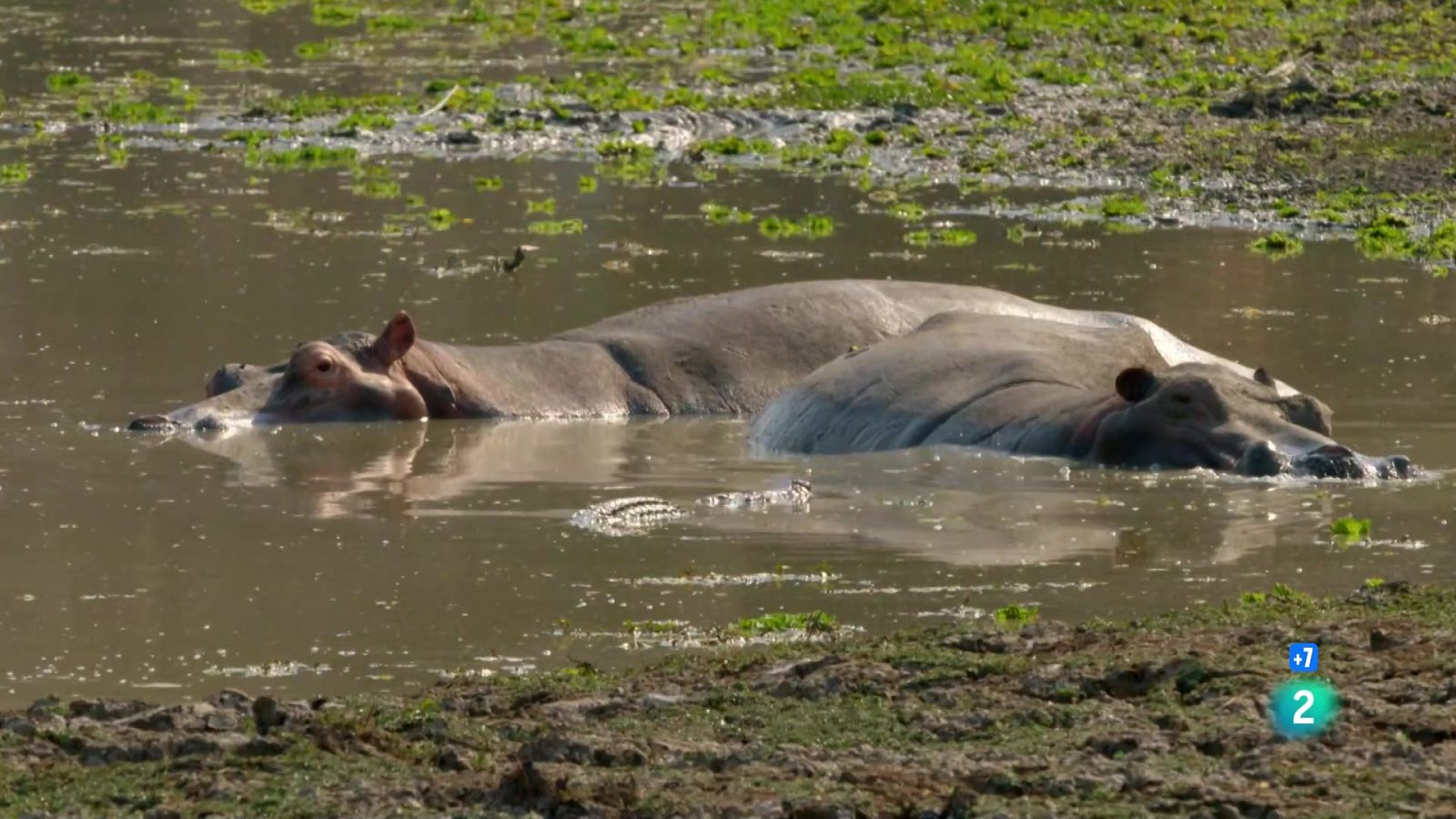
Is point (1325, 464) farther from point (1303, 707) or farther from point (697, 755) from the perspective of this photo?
point (697, 755)

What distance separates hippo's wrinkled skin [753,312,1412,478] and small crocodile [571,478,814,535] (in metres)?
1.32

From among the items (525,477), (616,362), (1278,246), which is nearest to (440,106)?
(1278,246)

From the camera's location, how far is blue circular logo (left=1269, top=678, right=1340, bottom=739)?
6102 millimetres

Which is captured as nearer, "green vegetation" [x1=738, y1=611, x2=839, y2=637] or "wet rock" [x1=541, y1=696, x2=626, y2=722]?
"wet rock" [x1=541, y1=696, x2=626, y2=722]

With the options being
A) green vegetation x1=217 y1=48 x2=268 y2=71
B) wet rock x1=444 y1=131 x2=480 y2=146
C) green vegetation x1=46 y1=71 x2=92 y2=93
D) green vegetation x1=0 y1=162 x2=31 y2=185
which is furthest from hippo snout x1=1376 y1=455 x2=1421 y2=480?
green vegetation x1=217 y1=48 x2=268 y2=71

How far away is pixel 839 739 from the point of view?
20.6 feet

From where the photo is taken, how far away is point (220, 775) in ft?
19.5

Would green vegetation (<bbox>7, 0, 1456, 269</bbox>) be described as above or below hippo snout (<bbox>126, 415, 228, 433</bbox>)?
above

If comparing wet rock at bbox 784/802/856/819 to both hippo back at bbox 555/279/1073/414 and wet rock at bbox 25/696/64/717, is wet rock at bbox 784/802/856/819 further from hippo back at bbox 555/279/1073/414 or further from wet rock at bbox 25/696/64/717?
hippo back at bbox 555/279/1073/414

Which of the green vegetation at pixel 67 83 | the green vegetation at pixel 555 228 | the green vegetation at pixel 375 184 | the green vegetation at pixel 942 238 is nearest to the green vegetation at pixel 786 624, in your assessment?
the green vegetation at pixel 942 238

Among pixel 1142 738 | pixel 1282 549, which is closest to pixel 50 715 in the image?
pixel 1142 738

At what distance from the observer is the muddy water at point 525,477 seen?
8422 mm

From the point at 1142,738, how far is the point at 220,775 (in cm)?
204

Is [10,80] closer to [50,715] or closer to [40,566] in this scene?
[40,566]
